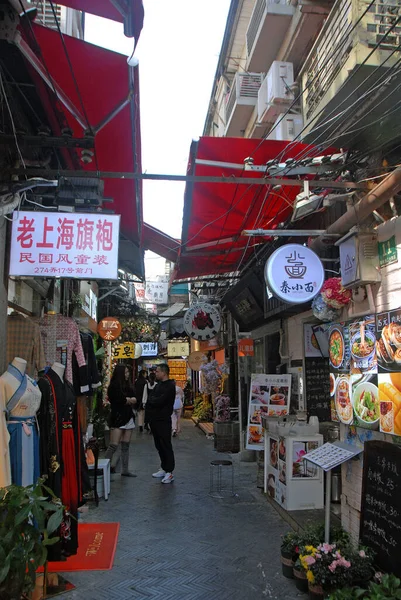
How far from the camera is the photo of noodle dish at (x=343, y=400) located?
A: 551 cm

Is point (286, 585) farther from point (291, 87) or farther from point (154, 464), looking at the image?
point (291, 87)

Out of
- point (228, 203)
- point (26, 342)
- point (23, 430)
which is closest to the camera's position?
point (23, 430)

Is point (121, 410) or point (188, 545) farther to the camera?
point (121, 410)

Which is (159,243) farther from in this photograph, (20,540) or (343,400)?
(20,540)

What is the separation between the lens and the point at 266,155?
6.38 meters

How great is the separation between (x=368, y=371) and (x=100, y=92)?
14.6 feet

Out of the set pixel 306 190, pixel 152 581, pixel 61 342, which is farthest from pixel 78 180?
pixel 152 581

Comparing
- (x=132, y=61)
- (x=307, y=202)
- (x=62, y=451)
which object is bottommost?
(x=62, y=451)

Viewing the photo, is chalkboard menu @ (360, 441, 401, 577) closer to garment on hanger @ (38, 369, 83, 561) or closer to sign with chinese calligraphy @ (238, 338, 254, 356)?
garment on hanger @ (38, 369, 83, 561)

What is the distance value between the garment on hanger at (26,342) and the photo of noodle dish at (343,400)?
3.84 m

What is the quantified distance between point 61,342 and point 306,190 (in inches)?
159

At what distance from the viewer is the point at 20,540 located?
3258 millimetres

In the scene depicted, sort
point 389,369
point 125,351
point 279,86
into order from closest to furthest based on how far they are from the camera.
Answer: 1. point 389,369
2. point 279,86
3. point 125,351

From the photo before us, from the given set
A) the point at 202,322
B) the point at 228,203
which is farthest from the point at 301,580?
the point at 202,322
